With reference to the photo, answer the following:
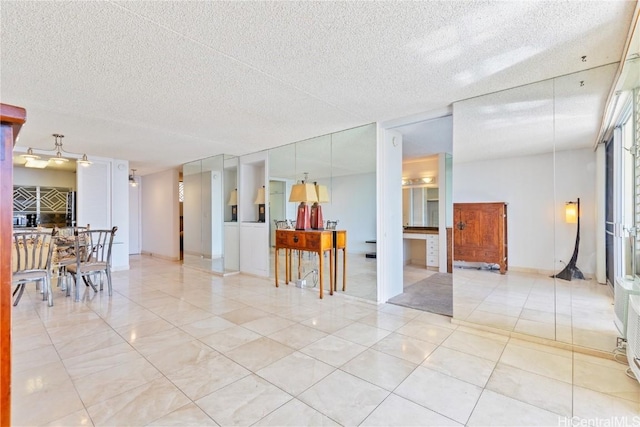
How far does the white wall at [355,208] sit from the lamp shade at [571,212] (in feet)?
6.59

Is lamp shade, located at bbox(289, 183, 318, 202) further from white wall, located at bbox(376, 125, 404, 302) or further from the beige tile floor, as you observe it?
the beige tile floor

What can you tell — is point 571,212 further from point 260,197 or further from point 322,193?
point 260,197

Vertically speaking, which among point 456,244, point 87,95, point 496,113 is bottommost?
point 456,244

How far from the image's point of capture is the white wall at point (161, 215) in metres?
7.64

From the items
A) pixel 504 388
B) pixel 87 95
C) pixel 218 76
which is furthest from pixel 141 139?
pixel 504 388

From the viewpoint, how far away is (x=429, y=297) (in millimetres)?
3998

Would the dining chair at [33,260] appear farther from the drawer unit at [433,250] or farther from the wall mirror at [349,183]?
the drawer unit at [433,250]

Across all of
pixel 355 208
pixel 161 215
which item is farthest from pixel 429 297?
pixel 161 215

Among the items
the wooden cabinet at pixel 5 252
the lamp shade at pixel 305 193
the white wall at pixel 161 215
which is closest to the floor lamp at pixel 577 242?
the lamp shade at pixel 305 193

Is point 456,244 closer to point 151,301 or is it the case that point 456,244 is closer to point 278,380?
point 278,380

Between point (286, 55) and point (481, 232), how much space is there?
2897 mm

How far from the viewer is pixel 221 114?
3.52 metres

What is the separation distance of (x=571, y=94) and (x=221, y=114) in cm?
351

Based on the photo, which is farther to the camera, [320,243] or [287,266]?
Result: [287,266]
